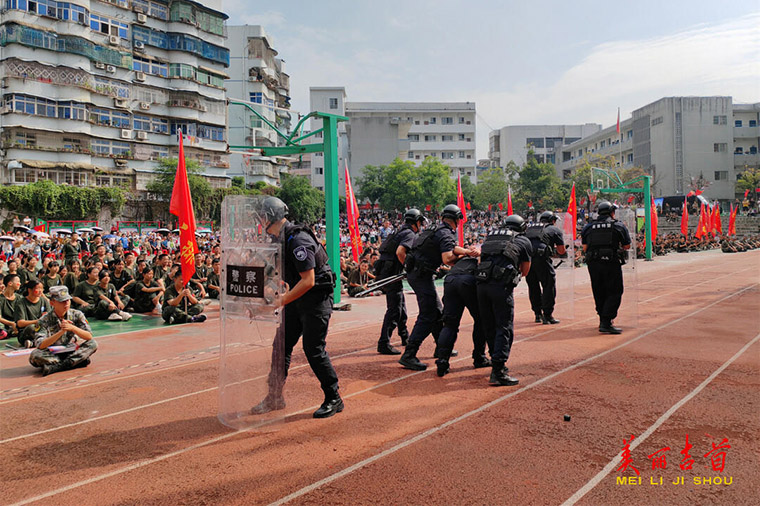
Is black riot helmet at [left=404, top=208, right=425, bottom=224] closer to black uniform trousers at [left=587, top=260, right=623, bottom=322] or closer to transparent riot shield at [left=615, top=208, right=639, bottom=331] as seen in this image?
black uniform trousers at [left=587, top=260, right=623, bottom=322]

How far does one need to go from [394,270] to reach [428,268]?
1165 millimetres

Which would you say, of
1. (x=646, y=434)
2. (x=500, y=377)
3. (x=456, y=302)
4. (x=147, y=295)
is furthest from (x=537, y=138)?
(x=646, y=434)

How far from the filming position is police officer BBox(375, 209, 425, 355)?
25.6ft

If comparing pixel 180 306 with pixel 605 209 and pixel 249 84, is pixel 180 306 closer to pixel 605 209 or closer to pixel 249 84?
pixel 605 209

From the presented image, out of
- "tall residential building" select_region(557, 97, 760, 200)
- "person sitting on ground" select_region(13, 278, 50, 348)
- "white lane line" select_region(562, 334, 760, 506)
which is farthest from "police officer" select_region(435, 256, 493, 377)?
"tall residential building" select_region(557, 97, 760, 200)

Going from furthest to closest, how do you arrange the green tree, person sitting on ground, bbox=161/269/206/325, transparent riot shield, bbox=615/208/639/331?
the green tree < person sitting on ground, bbox=161/269/206/325 < transparent riot shield, bbox=615/208/639/331

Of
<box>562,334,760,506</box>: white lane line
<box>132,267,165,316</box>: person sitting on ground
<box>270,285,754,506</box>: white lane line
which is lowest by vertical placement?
<box>562,334,760,506</box>: white lane line

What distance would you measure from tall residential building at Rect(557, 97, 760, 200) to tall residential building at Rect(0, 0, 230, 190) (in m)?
47.4

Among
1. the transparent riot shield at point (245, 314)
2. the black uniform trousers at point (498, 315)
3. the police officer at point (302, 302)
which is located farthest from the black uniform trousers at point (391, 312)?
the transparent riot shield at point (245, 314)

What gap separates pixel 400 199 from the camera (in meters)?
60.4

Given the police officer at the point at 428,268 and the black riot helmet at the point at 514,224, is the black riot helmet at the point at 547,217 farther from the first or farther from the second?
the police officer at the point at 428,268

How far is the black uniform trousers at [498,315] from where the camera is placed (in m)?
6.24

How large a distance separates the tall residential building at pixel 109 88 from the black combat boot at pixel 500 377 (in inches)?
1695

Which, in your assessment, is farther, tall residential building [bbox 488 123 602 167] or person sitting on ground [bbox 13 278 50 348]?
tall residential building [bbox 488 123 602 167]
